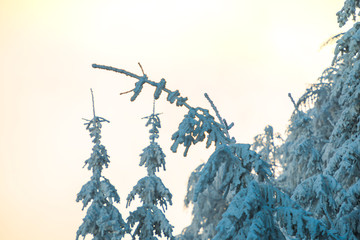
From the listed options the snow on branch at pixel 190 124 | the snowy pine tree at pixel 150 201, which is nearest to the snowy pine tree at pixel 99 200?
the snowy pine tree at pixel 150 201

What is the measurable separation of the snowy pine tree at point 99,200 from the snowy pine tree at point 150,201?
663 mm

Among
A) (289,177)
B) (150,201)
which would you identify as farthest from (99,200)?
(289,177)

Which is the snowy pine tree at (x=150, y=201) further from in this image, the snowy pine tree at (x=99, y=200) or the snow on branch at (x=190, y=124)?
the snow on branch at (x=190, y=124)

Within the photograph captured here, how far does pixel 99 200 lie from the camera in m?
17.0

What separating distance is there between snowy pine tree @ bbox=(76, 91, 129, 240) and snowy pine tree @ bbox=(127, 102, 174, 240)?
2.17 ft

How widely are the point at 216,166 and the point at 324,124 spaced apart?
754 inches

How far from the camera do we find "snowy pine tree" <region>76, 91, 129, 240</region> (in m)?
16.1

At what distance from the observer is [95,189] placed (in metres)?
17.1

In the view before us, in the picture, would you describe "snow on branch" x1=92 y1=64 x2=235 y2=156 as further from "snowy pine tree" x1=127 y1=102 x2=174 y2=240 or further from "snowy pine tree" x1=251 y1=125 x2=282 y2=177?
"snowy pine tree" x1=251 y1=125 x2=282 y2=177

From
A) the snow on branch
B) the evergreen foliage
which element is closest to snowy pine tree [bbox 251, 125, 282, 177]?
the evergreen foliage

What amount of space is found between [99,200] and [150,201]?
2005 millimetres

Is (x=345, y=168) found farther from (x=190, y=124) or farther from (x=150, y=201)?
(x=150, y=201)

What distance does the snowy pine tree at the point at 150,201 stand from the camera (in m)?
16.8

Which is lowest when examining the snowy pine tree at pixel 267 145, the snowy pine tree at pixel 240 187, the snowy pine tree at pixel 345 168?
the snowy pine tree at pixel 240 187
